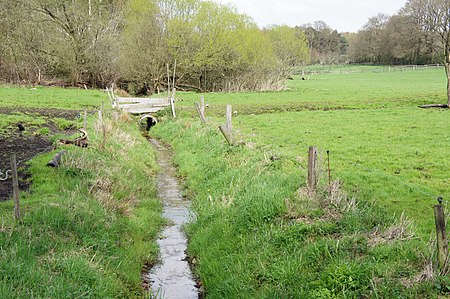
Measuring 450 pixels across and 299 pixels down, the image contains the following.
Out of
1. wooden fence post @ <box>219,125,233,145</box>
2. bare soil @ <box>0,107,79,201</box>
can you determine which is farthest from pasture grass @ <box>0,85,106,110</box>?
wooden fence post @ <box>219,125,233,145</box>

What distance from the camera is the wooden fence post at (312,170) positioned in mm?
8328

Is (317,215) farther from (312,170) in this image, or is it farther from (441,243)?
(441,243)

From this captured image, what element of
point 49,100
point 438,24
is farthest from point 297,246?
point 49,100

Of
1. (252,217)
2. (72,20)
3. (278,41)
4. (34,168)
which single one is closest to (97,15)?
(72,20)

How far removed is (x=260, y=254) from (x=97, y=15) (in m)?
48.1

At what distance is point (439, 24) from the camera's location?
27.6m

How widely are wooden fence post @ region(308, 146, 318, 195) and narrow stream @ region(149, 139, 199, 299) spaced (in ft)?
9.32

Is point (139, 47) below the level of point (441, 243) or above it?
above

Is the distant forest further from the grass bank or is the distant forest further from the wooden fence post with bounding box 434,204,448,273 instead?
the wooden fence post with bounding box 434,204,448,273

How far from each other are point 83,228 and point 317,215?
4.31 m

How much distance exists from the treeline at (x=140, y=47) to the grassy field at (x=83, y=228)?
29.6 metres

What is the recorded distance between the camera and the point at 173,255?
30.2 feet

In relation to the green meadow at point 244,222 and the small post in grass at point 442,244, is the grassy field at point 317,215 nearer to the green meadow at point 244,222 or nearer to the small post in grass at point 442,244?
the green meadow at point 244,222

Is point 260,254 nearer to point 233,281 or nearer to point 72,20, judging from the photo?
point 233,281
